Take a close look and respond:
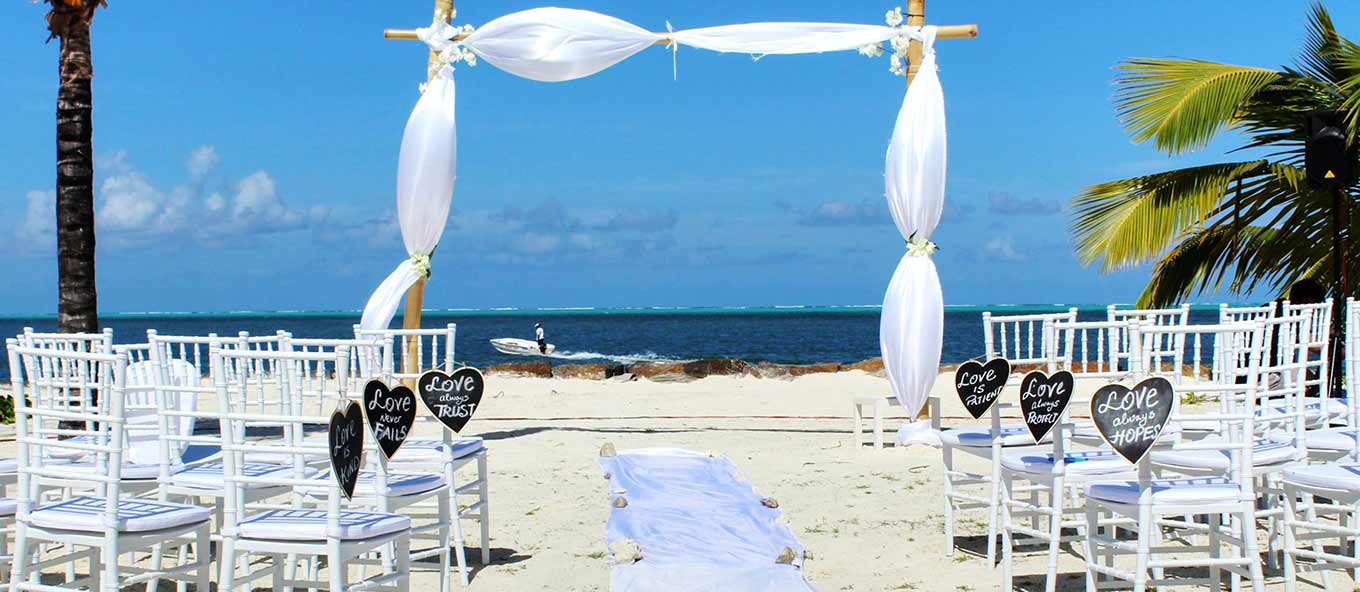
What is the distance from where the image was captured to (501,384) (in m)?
13.3

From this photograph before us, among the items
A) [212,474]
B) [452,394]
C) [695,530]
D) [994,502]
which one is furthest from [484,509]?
[994,502]

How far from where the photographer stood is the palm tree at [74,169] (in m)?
8.33

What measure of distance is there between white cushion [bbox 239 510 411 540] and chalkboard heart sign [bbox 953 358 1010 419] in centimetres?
218

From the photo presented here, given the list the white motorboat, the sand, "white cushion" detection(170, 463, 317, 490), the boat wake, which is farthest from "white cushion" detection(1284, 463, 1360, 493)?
the white motorboat

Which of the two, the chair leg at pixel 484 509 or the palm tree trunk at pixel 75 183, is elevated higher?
the palm tree trunk at pixel 75 183

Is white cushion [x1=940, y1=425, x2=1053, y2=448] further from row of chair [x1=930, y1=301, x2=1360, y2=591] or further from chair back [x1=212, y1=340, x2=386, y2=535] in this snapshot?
chair back [x1=212, y1=340, x2=386, y2=535]

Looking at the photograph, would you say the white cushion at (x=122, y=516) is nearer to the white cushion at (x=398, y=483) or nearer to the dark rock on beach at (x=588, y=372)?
the white cushion at (x=398, y=483)

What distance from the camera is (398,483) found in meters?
3.87

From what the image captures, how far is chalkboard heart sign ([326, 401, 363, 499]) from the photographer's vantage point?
9.81ft

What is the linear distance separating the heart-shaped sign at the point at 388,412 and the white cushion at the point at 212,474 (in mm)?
400

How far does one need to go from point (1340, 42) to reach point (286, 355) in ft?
28.4

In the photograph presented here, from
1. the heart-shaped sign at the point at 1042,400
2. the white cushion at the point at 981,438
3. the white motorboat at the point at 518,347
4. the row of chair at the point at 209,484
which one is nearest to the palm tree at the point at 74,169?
the row of chair at the point at 209,484

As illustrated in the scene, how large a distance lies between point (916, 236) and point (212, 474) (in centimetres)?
448

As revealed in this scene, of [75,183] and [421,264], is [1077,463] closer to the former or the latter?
[421,264]
